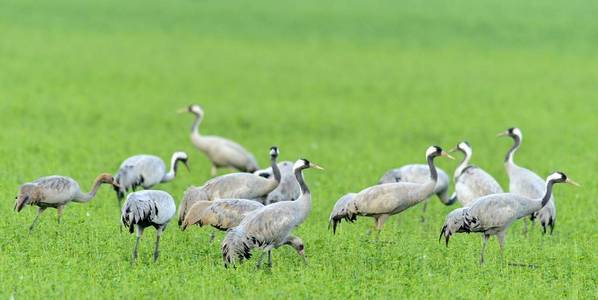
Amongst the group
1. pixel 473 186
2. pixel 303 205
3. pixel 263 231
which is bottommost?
pixel 263 231

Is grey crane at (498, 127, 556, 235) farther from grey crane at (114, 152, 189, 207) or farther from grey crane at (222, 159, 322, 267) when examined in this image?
grey crane at (114, 152, 189, 207)

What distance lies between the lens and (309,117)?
97.1 feet

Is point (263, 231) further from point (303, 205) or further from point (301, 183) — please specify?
point (301, 183)

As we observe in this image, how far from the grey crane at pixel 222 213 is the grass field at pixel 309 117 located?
0.40 meters

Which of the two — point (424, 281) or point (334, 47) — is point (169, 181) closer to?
point (424, 281)

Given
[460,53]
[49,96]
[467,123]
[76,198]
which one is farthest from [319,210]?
[460,53]

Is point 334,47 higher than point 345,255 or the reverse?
higher

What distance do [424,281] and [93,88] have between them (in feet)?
74.2

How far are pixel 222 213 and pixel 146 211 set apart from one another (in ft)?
3.67

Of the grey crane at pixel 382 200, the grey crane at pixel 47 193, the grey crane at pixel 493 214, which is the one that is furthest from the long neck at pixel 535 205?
the grey crane at pixel 47 193

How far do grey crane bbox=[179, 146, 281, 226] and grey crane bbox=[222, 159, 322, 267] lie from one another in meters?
2.33

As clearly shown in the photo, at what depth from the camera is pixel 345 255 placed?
13.3 metres

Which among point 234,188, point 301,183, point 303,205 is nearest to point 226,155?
point 234,188

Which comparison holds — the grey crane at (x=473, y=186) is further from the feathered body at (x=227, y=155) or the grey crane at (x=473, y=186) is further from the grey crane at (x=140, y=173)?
the feathered body at (x=227, y=155)
